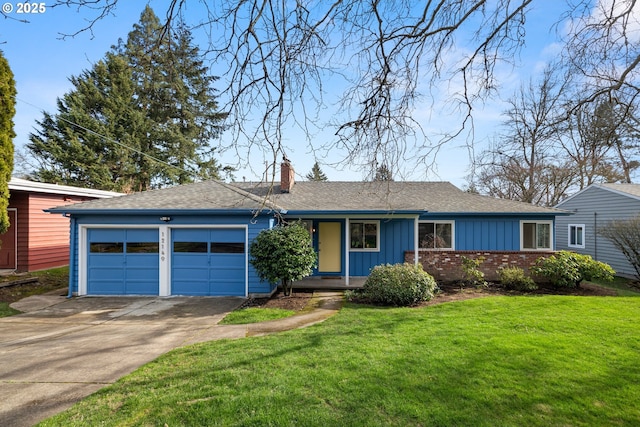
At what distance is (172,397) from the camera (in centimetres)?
345

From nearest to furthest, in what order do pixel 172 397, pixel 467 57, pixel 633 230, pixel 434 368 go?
pixel 172 397
pixel 467 57
pixel 434 368
pixel 633 230

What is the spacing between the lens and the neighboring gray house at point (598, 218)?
551 inches

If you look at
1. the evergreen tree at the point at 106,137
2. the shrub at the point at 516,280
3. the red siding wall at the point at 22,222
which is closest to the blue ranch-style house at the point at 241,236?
the shrub at the point at 516,280

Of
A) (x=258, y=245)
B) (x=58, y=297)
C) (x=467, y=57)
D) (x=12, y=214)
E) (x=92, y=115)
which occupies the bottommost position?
(x=58, y=297)

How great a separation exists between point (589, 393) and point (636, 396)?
0.49m

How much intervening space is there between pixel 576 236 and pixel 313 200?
587 inches

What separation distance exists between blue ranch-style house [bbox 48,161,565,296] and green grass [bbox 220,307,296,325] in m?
1.76

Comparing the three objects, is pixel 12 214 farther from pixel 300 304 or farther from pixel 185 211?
pixel 300 304

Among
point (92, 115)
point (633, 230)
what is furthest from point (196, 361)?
point (92, 115)

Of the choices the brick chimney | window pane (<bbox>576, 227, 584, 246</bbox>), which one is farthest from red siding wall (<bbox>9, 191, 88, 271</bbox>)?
window pane (<bbox>576, 227, 584, 246</bbox>)

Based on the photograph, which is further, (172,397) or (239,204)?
(239,204)

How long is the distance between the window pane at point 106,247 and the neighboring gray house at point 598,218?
780 inches

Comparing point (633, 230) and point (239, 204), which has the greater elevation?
point (239, 204)

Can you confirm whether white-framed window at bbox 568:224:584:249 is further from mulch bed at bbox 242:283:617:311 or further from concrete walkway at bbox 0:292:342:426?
concrete walkway at bbox 0:292:342:426
